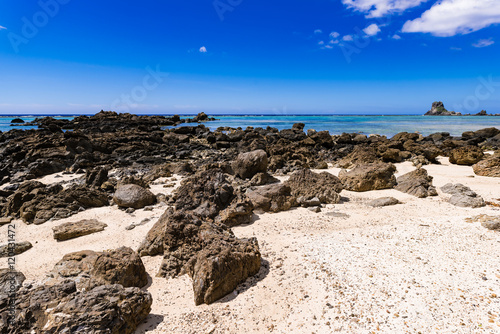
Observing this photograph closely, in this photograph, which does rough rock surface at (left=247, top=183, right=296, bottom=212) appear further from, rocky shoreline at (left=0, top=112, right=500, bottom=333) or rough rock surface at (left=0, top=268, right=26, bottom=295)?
rough rock surface at (left=0, top=268, right=26, bottom=295)

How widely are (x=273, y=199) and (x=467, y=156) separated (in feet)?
38.6

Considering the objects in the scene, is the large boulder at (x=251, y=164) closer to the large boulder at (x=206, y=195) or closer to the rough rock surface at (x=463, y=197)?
the large boulder at (x=206, y=195)

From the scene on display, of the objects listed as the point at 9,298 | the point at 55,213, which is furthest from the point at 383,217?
the point at 55,213

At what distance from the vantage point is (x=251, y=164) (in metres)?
10.8

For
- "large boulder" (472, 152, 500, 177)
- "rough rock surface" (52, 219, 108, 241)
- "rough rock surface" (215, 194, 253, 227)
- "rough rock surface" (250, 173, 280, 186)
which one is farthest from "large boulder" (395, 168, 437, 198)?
"rough rock surface" (52, 219, 108, 241)

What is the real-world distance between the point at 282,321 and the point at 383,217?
4367mm

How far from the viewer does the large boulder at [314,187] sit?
312 inches

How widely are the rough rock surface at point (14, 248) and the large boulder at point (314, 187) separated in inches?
259

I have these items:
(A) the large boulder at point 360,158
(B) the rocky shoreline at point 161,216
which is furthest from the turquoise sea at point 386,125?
(B) the rocky shoreline at point 161,216

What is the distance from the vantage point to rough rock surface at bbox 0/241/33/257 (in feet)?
18.5

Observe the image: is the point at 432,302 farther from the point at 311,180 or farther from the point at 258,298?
the point at 311,180

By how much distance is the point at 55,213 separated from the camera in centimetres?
751

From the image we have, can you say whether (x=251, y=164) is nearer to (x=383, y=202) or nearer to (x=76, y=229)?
(x=383, y=202)

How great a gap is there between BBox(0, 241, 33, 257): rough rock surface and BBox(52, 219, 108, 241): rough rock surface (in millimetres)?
547
